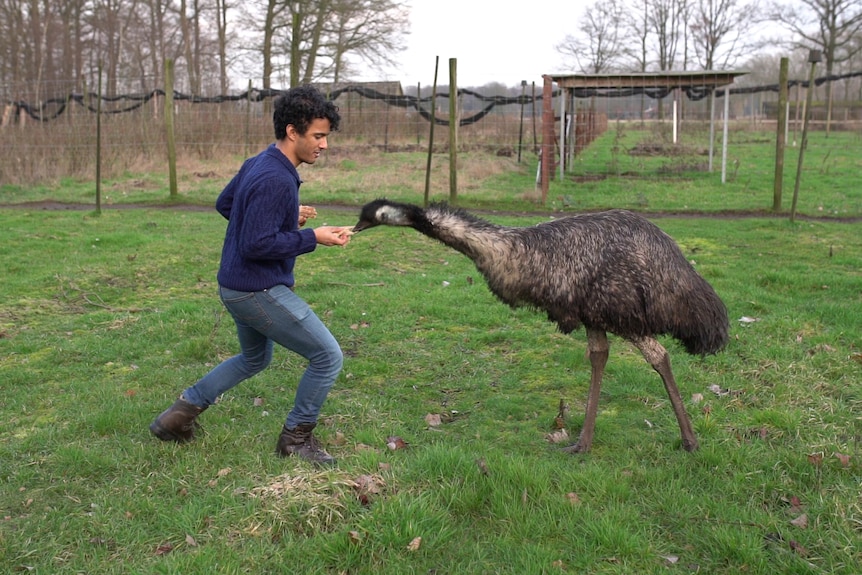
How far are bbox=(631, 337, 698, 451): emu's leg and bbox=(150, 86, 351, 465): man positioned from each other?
1.88 meters

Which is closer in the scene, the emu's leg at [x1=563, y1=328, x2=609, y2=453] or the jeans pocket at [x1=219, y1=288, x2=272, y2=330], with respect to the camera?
the jeans pocket at [x1=219, y1=288, x2=272, y2=330]

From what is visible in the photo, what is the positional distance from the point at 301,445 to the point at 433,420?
1059 mm

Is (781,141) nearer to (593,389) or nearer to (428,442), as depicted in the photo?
(593,389)

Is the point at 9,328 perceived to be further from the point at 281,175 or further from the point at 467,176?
the point at 467,176

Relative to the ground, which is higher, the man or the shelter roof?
the shelter roof

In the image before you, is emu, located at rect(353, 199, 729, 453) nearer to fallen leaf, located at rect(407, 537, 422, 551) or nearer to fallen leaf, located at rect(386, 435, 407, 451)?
fallen leaf, located at rect(386, 435, 407, 451)

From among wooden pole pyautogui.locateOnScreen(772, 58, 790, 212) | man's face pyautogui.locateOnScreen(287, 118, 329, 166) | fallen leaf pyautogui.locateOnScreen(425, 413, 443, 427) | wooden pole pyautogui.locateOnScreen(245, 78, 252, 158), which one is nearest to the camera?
man's face pyautogui.locateOnScreen(287, 118, 329, 166)

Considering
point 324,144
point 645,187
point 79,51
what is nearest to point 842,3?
point 645,187

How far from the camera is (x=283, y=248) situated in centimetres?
388

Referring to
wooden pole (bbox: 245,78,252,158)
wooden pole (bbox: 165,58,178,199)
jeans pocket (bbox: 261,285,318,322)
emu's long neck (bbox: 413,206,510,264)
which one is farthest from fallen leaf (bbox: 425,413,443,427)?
wooden pole (bbox: 245,78,252,158)

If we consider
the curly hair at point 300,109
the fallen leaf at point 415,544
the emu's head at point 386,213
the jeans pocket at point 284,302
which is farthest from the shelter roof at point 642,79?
Result: the fallen leaf at point 415,544

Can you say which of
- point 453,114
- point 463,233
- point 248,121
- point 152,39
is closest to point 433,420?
point 463,233

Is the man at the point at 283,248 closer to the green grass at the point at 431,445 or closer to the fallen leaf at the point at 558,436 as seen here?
the green grass at the point at 431,445

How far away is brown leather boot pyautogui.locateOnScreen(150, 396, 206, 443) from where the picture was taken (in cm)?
454
